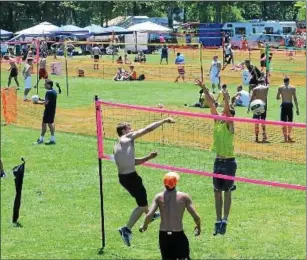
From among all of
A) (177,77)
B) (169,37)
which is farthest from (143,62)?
(169,37)

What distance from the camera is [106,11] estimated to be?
87562 millimetres

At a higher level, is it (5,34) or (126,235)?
(5,34)

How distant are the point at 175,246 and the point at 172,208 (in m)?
0.50

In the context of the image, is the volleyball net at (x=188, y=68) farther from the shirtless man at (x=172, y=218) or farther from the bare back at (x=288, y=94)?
the shirtless man at (x=172, y=218)

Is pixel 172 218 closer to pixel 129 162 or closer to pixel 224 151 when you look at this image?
pixel 129 162

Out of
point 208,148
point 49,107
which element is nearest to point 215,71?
point 49,107

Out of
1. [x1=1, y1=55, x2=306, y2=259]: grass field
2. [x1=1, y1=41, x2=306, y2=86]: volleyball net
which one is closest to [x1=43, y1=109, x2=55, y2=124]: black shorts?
[x1=1, y1=55, x2=306, y2=259]: grass field

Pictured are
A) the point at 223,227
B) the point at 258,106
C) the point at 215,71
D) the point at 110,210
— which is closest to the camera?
the point at 223,227

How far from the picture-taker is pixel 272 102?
31.3 m

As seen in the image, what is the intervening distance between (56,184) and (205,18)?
257 feet

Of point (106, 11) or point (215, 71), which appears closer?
point (215, 71)

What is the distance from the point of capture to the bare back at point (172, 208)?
987 centimetres

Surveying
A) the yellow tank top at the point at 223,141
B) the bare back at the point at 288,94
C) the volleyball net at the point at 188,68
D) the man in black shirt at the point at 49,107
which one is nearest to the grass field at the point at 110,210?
the man in black shirt at the point at 49,107

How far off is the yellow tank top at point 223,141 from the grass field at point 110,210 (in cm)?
145
